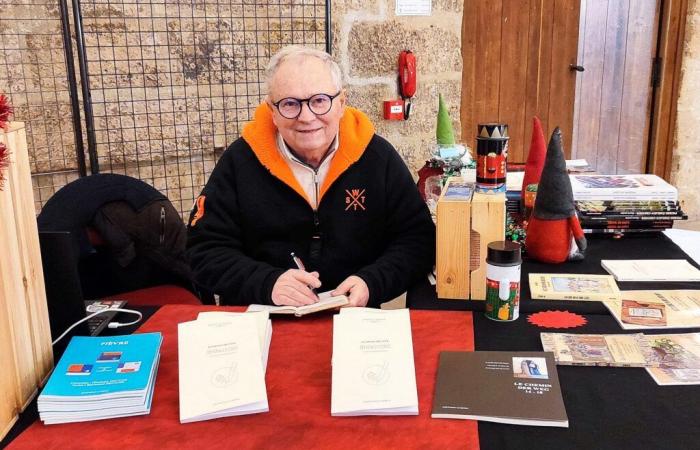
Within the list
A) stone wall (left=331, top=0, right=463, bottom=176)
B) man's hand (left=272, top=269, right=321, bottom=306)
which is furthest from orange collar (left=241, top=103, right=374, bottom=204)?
stone wall (left=331, top=0, right=463, bottom=176)

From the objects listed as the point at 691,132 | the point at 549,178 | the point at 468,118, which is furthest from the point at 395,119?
the point at 691,132

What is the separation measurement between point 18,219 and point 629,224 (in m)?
1.63

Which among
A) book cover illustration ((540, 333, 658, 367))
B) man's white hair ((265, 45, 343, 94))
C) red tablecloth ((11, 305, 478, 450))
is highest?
man's white hair ((265, 45, 343, 94))

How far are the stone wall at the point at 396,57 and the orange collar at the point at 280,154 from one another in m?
1.08

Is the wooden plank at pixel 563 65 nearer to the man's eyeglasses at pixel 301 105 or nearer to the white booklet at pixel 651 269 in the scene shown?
the white booklet at pixel 651 269

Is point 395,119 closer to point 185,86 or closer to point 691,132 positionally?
point 185,86

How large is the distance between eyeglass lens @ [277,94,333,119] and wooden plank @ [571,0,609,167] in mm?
2341

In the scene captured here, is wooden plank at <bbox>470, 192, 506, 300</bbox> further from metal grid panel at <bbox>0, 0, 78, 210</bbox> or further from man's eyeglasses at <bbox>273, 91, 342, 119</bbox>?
metal grid panel at <bbox>0, 0, 78, 210</bbox>

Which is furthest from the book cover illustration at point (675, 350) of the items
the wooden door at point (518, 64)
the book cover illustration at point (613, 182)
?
the wooden door at point (518, 64)

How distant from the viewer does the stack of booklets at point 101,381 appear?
999 millimetres

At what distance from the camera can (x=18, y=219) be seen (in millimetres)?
1062

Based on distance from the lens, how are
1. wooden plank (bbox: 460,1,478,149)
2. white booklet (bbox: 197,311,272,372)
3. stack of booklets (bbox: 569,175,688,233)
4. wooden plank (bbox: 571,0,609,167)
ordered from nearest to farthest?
1. white booklet (bbox: 197,311,272,372)
2. stack of booklets (bbox: 569,175,688,233)
3. wooden plank (bbox: 460,1,478,149)
4. wooden plank (bbox: 571,0,609,167)

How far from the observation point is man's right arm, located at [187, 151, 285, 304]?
163cm

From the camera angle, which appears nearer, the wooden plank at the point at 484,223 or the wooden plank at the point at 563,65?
the wooden plank at the point at 484,223
